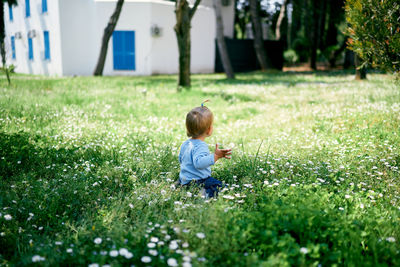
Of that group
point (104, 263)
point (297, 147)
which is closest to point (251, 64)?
point (297, 147)

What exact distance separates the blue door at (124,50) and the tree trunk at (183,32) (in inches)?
416

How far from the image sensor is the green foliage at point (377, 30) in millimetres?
5242

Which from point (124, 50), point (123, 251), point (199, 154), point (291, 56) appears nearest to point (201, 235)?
point (123, 251)

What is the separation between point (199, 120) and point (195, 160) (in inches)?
17.2

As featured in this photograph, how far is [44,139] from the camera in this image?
18.4ft

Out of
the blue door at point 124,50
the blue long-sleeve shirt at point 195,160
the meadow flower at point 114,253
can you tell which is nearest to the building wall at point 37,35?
the blue door at point 124,50

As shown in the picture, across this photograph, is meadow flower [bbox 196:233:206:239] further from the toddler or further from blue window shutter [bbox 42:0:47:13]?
blue window shutter [bbox 42:0:47:13]

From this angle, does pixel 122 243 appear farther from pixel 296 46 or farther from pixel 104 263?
pixel 296 46

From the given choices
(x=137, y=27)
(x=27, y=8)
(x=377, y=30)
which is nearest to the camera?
(x=377, y=30)

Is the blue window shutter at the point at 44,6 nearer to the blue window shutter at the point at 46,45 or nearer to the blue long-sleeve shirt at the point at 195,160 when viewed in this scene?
the blue window shutter at the point at 46,45

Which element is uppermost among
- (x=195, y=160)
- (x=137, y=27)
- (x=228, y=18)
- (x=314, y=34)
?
(x=228, y=18)

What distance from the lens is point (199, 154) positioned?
3.65 metres

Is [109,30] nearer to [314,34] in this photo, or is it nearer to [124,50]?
[124,50]

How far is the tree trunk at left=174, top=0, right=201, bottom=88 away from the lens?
39.2ft
